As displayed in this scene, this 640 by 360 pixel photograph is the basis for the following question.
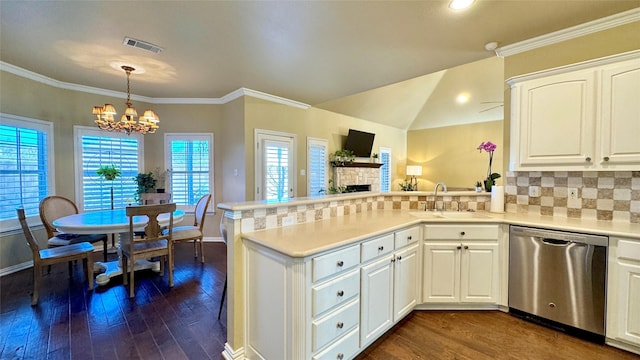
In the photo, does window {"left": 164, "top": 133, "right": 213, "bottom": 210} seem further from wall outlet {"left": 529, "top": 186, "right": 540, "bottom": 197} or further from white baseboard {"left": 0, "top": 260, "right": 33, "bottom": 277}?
wall outlet {"left": 529, "top": 186, "right": 540, "bottom": 197}

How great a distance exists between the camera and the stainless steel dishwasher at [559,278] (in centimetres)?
199

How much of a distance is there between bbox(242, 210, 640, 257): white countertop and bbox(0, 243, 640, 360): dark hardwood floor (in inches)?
34.5

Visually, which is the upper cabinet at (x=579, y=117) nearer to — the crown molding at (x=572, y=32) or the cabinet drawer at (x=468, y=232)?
the crown molding at (x=572, y=32)

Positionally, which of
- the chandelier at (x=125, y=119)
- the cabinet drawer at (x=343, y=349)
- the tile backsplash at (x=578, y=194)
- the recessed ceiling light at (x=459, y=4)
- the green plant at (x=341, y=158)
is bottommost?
the cabinet drawer at (x=343, y=349)

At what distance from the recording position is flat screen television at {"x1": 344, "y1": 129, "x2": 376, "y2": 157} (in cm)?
657

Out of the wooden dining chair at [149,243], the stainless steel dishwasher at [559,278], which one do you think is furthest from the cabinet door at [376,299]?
the wooden dining chair at [149,243]

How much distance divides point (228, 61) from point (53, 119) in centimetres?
299

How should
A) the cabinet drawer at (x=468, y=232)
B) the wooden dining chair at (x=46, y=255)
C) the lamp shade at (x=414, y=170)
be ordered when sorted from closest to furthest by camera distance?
the cabinet drawer at (x=468, y=232) → the wooden dining chair at (x=46, y=255) → the lamp shade at (x=414, y=170)

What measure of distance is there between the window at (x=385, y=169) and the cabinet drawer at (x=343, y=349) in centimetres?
635

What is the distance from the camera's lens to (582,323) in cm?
205

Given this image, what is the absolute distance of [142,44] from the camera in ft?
9.18

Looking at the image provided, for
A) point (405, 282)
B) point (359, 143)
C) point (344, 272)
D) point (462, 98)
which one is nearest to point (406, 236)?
point (405, 282)

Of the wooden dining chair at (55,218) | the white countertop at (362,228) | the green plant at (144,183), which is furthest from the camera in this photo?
the green plant at (144,183)

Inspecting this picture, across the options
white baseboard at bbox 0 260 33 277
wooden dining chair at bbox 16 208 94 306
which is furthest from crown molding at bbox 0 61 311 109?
white baseboard at bbox 0 260 33 277
